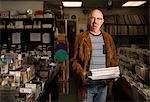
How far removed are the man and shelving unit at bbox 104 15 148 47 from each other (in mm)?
7575

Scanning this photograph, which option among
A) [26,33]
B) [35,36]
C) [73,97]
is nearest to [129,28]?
[35,36]

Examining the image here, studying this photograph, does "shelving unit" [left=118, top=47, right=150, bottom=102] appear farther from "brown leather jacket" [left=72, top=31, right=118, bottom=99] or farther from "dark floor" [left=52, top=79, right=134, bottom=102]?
"brown leather jacket" [left=72, top=31, right=118, bottom=99]

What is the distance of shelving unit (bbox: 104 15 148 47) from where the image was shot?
Result: 33.8ft

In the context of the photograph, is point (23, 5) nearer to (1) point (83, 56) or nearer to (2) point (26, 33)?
(2) point (26, 33)

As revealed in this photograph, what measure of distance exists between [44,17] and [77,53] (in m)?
5.04

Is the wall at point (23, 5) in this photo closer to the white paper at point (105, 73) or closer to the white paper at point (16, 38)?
the white paper at point (16, 38)

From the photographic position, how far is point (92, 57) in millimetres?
2760

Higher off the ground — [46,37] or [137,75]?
[46,37]

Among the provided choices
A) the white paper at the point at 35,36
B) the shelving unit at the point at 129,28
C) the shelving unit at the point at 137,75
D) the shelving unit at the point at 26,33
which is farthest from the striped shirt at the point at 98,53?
the shelving unit at the point at 129,28

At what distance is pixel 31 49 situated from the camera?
319 inches

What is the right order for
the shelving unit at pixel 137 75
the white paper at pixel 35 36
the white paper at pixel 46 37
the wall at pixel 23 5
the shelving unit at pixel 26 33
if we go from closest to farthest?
1. the shelving unit at pixel 137 75
2. the shelving unit at pixel 26 33
3. the white paper at pixel 46 37
4. the white paper at pixel 35 36
5. the wall at pixel 23 5

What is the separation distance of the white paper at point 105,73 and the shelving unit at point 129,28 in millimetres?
7677

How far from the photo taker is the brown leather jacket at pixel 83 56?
8.97 feet

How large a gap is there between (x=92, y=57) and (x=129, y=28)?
7.75m
